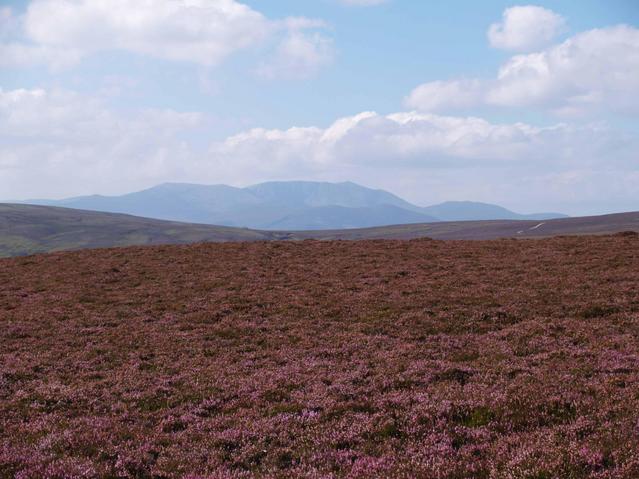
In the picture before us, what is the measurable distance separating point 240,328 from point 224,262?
21132 mm

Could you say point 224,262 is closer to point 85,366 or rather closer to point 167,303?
point 167,303

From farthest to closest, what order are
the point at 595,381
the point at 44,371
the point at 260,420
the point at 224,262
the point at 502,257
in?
1. the point at 224,262
2. the point at 502,257
3. the point at 44,371
4. the point at 595,381
5. the point at 260,420

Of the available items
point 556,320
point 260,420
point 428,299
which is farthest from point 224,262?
point 260,420

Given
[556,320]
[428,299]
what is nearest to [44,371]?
[428,299]

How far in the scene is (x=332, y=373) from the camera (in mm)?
17500

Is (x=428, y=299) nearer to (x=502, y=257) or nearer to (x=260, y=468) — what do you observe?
(x=502, y=257)

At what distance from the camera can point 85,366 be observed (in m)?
19.7

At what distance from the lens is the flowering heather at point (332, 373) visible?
436 inches

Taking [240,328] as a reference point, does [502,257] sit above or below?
above

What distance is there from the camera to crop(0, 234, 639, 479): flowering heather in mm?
11070

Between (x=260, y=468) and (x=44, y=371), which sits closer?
(x=260, y=468)

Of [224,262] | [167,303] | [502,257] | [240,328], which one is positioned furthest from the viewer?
[224,262]

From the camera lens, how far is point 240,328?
81.0ft

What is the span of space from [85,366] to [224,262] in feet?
84.0
